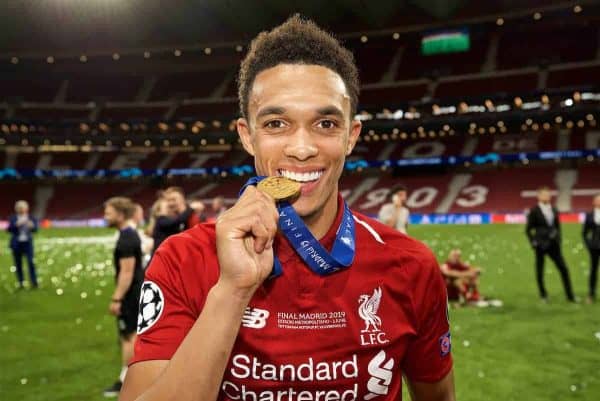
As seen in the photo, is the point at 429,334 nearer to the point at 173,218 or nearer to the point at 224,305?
the point at 224,305

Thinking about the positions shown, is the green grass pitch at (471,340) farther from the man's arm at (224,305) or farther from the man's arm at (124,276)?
the man's arm at (224,305)

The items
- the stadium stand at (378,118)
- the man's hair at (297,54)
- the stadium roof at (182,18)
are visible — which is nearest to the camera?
the man's hair at (297,54)

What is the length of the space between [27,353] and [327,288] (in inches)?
297

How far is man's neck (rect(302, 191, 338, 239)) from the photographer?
202cm

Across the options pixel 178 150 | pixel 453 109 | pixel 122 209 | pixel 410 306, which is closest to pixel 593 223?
pixel 122 209

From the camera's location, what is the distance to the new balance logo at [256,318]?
182 cm

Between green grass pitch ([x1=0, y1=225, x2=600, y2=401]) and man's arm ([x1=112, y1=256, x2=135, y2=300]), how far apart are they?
114 cm

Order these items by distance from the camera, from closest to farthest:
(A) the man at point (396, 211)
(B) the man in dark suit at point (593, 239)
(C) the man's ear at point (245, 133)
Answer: (C) the man's ear at point (245, 133) < (A) the man at point (396, 211) < (B) the man in dark suit at point (593, 239)

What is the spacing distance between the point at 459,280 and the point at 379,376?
8.94m

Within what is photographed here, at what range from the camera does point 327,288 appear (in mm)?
1893

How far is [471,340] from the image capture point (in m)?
7.93

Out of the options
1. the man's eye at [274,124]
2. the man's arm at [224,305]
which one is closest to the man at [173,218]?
the man's eye at [274,124]

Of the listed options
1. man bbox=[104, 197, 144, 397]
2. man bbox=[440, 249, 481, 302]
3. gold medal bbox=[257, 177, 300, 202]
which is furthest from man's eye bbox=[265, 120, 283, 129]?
man bbox=[440, 249, 481, 302]

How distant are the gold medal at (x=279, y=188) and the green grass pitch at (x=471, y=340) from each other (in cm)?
498
